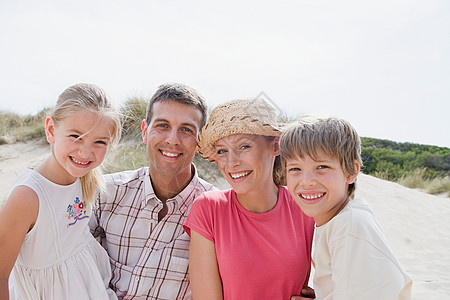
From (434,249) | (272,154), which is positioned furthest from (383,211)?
(272,154)

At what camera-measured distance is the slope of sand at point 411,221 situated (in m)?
5.56

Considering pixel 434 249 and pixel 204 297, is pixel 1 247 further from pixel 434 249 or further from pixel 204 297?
pixel 434 249

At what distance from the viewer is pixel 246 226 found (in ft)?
7.64

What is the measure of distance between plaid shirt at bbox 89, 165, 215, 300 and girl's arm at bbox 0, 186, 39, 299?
639mm

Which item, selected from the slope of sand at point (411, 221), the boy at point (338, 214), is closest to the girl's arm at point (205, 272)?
the boy at point (338, 214)

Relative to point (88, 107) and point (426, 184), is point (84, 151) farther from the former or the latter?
point (426, 184)

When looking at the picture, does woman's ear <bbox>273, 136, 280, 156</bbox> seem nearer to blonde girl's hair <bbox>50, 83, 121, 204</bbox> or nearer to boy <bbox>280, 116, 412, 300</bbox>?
boy <bbox>280, 116, 412, 300</bbox>

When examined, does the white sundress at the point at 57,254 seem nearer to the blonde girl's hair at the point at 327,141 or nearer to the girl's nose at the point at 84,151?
the girl's nose at the point at 84,151

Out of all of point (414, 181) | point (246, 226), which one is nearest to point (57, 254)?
point (246, 226)

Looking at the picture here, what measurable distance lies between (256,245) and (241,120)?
823 mm

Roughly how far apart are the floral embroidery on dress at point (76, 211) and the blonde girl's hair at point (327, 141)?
5.02 feet

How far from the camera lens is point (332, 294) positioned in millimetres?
1938

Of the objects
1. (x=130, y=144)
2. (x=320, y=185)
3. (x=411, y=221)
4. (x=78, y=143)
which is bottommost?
(x=411, y=221)

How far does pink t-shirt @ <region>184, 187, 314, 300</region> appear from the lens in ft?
7.25
